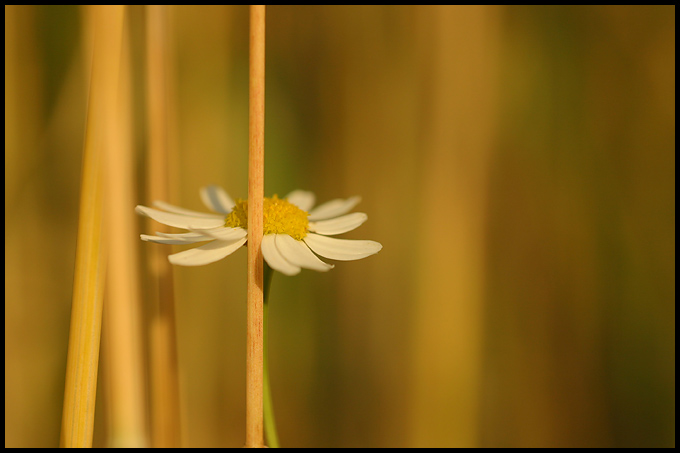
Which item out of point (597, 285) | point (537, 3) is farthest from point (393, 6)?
point (597, 285)

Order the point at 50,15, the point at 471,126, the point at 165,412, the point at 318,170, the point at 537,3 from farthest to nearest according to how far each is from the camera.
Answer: the point at 318,170 → the point at 537,3 → the point at 471,126 → the point at 50,15 → the point at 165,412

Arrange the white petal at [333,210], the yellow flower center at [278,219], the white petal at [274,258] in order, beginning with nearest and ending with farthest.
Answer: the white petal at [274,258] → the yellow flower center at [278,219] → the white petal at [333,210]

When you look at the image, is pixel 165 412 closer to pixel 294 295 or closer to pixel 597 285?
pixel 294 295

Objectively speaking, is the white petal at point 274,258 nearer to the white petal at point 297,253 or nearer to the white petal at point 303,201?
the white petal at point 297,253

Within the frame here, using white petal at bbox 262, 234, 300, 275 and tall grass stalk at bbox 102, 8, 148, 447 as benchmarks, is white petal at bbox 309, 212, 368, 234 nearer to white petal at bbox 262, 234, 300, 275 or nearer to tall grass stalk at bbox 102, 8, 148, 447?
white petal at bbox 262, 234, 300, 275

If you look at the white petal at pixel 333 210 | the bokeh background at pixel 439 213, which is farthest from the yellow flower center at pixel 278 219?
the bokeh background at pixel 439 213
